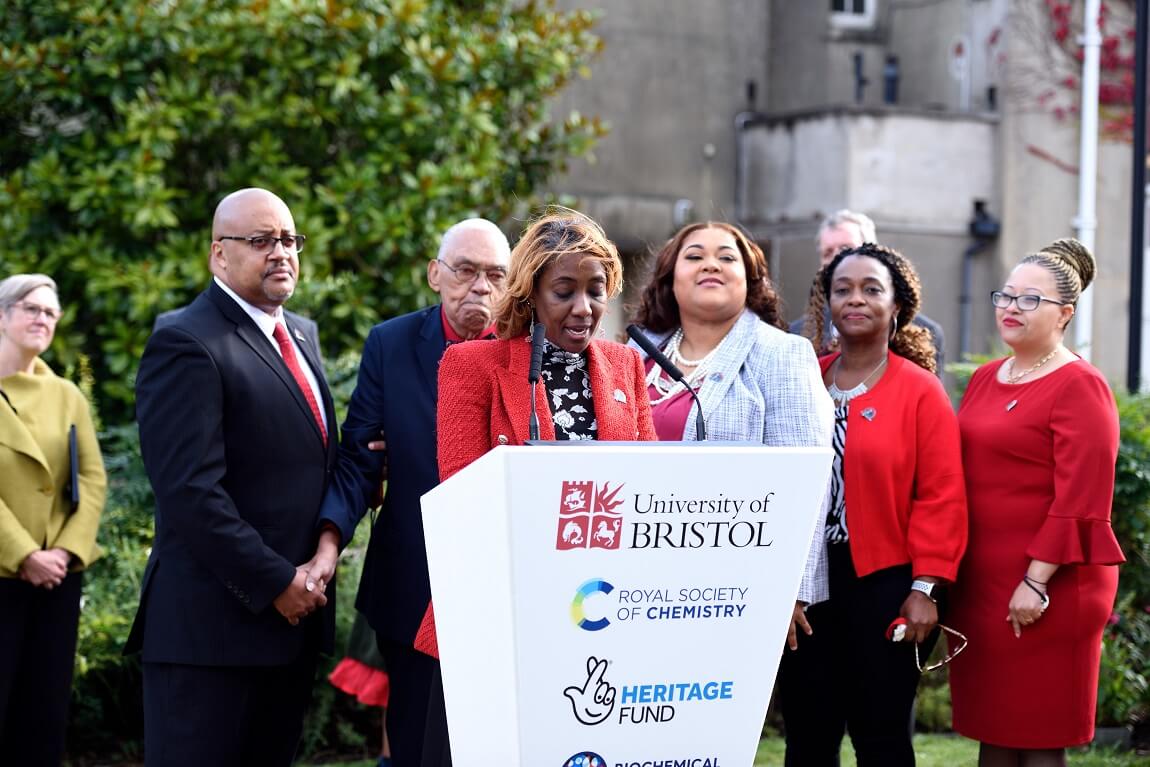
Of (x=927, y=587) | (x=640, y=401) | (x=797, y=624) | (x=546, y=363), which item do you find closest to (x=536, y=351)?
(x=546, y=363)

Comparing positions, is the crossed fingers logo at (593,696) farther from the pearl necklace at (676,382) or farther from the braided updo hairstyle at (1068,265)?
the braided updo hairstyle at (1068,265)

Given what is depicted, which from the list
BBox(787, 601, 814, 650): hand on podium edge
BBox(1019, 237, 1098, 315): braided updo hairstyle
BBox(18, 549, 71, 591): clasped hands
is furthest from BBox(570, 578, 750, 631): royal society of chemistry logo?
BBox(18, 549, 71, 591): clasped hands

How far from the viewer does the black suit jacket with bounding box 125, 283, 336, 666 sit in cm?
422

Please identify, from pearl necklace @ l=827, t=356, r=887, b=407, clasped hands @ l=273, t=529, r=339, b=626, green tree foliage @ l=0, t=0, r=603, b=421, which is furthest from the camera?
green tree foliage @ l=0, t=0, r=603, b=421

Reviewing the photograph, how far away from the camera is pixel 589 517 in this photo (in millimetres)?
3031

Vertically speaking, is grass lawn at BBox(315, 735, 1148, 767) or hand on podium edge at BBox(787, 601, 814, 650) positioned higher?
hand on podium edge at BBox(787, 601, 814, 650)

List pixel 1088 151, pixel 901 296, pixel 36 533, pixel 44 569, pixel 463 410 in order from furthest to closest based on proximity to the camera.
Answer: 1. pixel 1088 151
2. pixel 36 533
3. pixel 44 569
4. pixel 901 296
5. pixel 463 410

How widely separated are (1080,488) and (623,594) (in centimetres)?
216

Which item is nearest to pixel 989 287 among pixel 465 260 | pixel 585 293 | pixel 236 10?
pixel 236 10

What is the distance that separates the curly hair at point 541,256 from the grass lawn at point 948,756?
3.41 metres

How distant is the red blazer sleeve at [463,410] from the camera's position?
147 inches

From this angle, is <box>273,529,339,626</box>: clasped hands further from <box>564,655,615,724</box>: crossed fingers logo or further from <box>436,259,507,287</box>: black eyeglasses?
<box>564,655,615,724</box>: crossed fingers logo

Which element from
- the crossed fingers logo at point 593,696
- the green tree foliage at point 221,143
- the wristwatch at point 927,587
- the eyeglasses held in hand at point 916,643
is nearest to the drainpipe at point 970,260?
the green tree foliage at point 221,143

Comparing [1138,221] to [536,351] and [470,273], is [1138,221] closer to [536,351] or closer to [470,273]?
[470,273]
